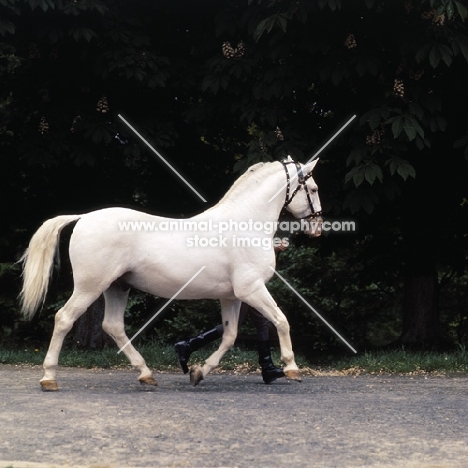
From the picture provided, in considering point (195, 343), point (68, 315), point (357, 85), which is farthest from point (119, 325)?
point (357, 85)

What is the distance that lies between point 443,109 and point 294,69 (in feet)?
6.40

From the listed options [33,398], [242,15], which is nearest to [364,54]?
[242,15]

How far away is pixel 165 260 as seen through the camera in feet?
32.9

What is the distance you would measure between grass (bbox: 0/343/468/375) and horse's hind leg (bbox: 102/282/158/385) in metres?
2.61

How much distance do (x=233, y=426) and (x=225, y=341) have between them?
319 centimetres

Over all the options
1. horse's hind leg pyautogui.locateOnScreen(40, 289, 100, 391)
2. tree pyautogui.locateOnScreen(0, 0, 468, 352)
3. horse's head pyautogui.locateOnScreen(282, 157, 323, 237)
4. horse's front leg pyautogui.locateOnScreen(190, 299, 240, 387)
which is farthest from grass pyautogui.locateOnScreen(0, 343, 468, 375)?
horse's hind leg pyautogui.locateOnScreen(40, 289, 100, 391)

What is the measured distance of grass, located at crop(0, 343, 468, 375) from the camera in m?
12.5

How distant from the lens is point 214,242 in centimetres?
1016

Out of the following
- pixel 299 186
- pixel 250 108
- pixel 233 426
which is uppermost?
pixel 250 108

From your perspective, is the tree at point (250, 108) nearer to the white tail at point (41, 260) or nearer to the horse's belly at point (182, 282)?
the horse's belly at point (182, 282)

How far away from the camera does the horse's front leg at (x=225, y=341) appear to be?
33.7 ft

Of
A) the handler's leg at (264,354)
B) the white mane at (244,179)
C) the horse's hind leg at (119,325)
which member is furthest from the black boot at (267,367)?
the white mane at (244,179)

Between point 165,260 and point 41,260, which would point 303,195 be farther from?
point 41,260

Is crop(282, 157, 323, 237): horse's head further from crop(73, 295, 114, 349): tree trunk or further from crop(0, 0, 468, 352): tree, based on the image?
crop(73, 295, 114, 349): tree trunk
